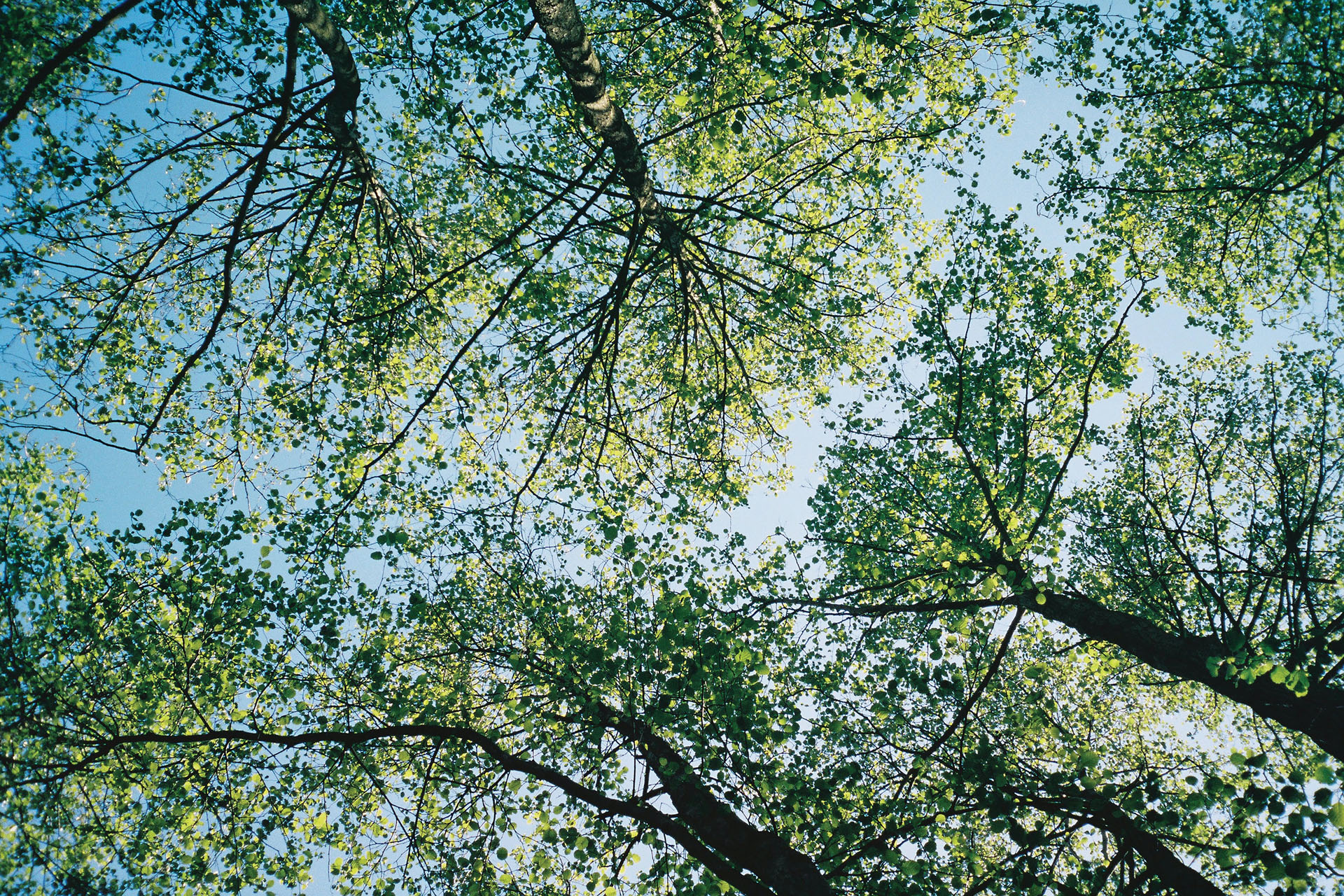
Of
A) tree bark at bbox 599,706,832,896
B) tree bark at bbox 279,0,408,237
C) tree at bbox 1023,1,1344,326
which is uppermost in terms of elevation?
tree bark at bbox 279,0,408,237

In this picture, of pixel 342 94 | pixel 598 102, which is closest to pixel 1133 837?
pixel 598 102

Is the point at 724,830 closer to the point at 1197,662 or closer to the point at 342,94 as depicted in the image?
the point at 1197,662

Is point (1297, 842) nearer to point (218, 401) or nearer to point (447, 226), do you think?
point (447, 226)

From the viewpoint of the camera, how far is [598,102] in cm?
657

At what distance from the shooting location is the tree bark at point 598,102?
576 centimetres

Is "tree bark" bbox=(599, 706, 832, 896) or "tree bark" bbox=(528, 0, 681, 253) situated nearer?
"tree bark" bbox=(599, 706, 832, 896)

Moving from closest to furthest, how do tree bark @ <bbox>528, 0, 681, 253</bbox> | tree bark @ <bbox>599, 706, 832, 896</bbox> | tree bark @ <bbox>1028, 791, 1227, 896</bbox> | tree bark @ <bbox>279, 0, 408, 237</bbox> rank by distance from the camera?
tree bark @ <bbox>1028, 791, 1227, 896</bbox> < tree bark @ <bbox>599, 706, 832, 896</bbox> < tree bark @ <bbox>528, 0, 681, 253</bbox> < tree bark @ <bbox>279, 0, 408, 237</bbox>

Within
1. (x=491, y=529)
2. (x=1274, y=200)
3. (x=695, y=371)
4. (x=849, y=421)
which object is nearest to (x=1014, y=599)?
(x=849, y=421)

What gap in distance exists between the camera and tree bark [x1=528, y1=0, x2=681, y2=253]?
5.76m

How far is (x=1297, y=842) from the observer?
3793 mm

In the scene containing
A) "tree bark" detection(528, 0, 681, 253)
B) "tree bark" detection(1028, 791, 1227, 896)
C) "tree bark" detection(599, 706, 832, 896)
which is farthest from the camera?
"tree bark" detection(528, 0, 681, 253)

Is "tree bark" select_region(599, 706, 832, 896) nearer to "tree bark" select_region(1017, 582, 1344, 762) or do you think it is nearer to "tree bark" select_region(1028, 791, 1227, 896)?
"tree bark" select_region(1028, 791, 1227, 896)

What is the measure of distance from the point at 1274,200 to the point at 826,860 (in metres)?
13.7

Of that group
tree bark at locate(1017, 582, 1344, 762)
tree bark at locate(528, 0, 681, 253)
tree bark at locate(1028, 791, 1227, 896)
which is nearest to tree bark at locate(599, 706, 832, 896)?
tree bark at locate(1028, 791, 1227, 896)
